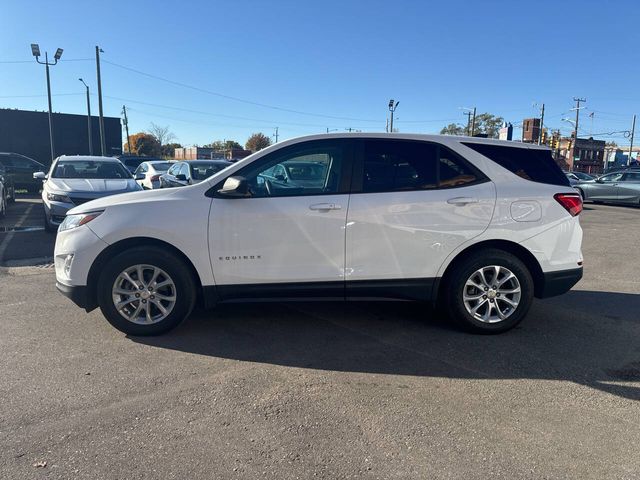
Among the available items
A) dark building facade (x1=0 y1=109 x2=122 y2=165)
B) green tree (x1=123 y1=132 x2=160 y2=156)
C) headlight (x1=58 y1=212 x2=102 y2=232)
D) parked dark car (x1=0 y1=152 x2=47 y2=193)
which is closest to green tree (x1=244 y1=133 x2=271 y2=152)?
green tree (x1=123 y1=132 x2=160 y2=156)

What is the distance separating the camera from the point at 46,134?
39531 mm

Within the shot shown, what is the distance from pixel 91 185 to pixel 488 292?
8138mm

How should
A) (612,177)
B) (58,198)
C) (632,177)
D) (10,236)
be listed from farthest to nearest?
(612,177), (632,177), (10,236), (58,198)

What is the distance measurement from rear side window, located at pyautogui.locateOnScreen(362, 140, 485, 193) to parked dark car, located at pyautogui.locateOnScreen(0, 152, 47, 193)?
18.7m

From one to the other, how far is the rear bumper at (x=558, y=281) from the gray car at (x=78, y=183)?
7.90 metres

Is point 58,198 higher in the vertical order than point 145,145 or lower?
lower

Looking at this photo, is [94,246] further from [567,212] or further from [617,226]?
[617,226]

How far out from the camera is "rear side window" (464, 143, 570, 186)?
462 cm

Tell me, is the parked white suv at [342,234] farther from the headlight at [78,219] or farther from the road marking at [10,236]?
the road marking at [10,236]

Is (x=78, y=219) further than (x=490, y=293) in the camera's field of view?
No

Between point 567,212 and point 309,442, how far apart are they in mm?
3363

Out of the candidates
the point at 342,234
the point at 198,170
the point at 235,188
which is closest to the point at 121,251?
the point at 235,188

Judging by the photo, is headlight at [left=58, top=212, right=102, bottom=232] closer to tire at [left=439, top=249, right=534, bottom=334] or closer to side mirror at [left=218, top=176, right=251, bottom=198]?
side mirror at [left=218, top=176, right=251, bottom=198]

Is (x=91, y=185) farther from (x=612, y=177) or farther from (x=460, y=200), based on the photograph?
(x=612, y=177)
